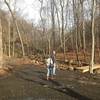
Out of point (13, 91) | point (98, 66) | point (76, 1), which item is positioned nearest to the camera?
point (13, 91)

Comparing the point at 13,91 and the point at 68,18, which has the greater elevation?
the point at 68,18

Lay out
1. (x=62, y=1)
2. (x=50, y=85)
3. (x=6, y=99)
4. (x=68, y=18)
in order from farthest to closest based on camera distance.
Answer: (x=68, y=18)
(x=62, y=1)
(x=50, y=85)
(x=6, y=99)

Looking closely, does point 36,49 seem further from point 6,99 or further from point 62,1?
point 6,99

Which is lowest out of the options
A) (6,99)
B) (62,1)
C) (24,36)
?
(6,99)

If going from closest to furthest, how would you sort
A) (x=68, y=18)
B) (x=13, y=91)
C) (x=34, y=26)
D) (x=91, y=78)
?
(x=13, y=91) < (x=91, y=78) < (x=68, y=18) < (x=34, y=26)

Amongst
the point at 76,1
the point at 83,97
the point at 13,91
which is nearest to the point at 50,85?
the point at 13,91

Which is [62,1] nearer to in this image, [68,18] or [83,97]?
[68,18]

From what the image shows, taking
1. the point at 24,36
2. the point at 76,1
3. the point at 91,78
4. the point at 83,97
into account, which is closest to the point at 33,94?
the point at 83,97

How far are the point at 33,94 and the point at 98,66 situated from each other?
1503 cm

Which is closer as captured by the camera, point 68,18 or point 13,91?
point 13,91

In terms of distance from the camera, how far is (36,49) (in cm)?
6612

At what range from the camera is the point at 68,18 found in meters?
65.8

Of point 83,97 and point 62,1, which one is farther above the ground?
point 62,1

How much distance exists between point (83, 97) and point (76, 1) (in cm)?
3426
